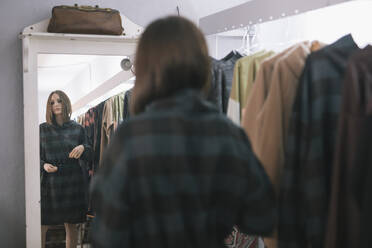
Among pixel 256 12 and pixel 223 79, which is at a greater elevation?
pixel 256 12

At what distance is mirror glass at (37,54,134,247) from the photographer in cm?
226

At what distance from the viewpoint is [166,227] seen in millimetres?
929

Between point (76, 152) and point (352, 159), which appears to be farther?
point (76, 152)

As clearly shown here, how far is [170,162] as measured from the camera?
0.93 meters

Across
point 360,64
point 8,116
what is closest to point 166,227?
point 360,64

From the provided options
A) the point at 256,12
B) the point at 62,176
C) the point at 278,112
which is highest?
the point at 256,12

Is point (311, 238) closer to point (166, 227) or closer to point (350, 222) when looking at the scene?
point (350, 222)

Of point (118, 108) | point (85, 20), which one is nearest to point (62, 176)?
point (118, 108)

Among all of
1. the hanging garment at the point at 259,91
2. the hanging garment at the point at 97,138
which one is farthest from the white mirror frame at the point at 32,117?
the hanging garment at the point at 259,91

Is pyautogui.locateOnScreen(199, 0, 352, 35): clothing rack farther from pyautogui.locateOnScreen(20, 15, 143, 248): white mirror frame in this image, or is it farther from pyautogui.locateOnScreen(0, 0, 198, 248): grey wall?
pyautogui.locateOnScreen(0, 0, 198, 248): grey wall

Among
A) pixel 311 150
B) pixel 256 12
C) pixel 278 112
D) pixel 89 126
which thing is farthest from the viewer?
pixel 89 126

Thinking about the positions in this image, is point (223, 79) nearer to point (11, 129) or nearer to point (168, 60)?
point (168, 60)

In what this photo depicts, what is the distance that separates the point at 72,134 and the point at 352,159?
1.66 metres

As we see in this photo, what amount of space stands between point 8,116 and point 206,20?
3.97 ft
